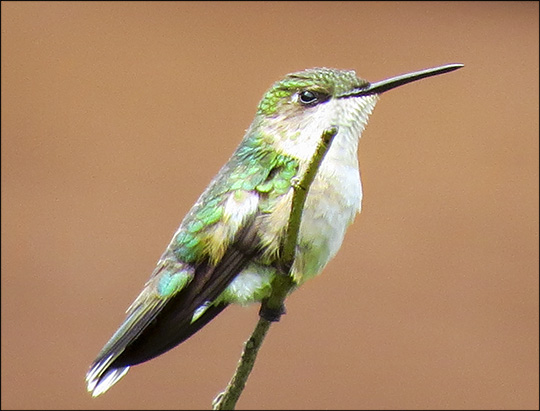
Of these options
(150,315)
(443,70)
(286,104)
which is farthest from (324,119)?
(150,315)

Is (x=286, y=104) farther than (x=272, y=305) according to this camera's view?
Yes

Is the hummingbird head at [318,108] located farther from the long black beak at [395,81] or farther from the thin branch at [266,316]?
the thin branch at [266,316]

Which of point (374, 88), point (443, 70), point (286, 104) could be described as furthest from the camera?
point (286, 104)

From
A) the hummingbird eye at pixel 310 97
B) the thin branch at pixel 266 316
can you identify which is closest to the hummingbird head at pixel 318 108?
the hummingbird eye at pixel 310 97

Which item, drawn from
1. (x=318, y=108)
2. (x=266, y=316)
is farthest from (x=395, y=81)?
(x=266, y=316)

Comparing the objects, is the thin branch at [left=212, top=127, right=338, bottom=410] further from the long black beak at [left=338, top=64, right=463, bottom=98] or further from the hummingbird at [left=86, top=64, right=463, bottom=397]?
the long black beak at [left=338, top=64, right=463, bottom=98]

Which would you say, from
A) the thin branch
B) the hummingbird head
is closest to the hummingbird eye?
the hummingbird head

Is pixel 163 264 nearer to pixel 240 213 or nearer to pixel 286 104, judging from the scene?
pixel 240 213

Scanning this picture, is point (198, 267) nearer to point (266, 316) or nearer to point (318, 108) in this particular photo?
point (266, 316)
